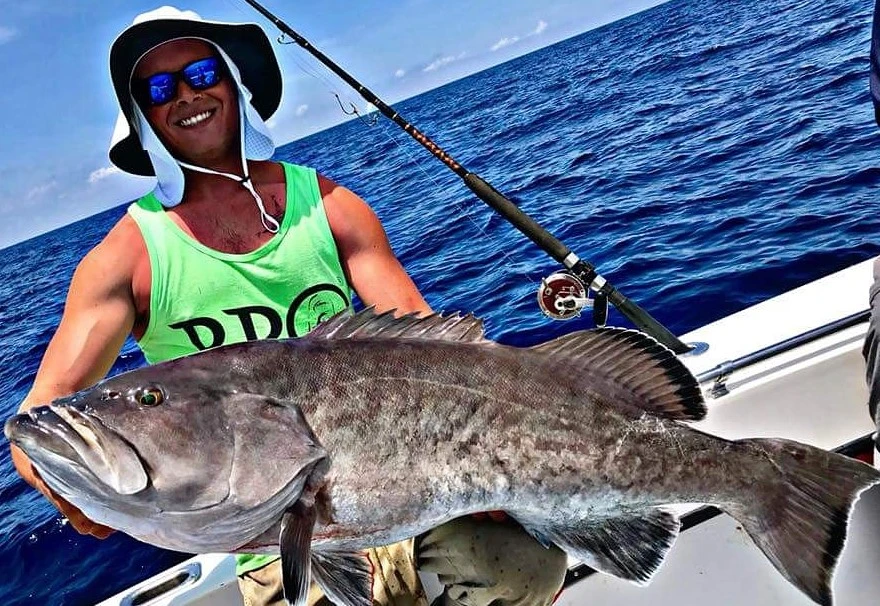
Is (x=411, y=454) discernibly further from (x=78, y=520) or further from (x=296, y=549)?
(x=78, y=520)

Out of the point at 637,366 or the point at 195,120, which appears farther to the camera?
the point at 195,120

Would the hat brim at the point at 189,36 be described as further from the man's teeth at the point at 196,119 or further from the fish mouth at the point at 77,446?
the fish mouth at the point at 77,446

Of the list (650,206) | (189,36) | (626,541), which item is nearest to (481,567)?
(626,541)

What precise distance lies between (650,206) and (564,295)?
24.6 ft

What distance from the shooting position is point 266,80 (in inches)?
133

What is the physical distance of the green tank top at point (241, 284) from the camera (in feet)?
9.14

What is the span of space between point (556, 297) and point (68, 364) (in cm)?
271

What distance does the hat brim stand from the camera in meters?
2.82

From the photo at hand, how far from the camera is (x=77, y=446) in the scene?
5.55 feet

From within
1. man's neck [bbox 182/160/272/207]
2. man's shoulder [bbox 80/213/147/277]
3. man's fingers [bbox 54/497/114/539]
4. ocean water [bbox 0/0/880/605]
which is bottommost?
ocean water [bbox 0/0/880/605]

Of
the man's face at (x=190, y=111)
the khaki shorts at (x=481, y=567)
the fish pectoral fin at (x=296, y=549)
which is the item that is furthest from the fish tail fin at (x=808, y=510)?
the man's face at (x=190, y=111)

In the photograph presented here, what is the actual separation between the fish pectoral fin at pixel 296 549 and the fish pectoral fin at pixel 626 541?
2.25 ft

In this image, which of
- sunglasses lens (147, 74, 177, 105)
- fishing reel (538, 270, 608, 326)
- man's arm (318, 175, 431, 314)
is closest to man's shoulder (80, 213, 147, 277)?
sunglasses lens (147, 74, 177, 105)

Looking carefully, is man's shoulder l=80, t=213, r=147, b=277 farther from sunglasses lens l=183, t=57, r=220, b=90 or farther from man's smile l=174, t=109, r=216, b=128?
sunglasses lens l=183, t=57, r=220, b=90
